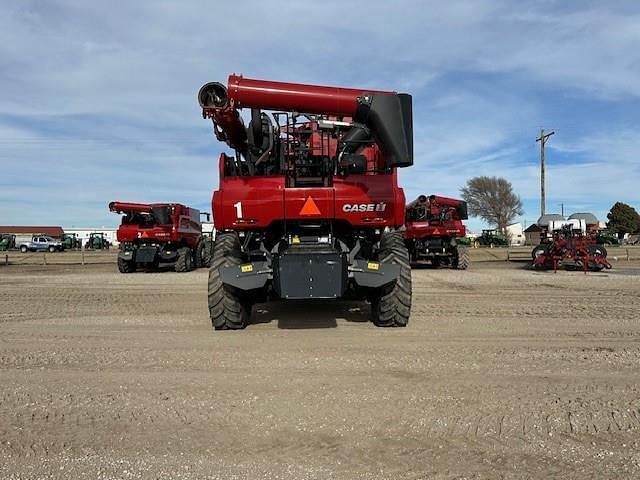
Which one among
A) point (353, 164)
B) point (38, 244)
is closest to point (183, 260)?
point (353, 164)

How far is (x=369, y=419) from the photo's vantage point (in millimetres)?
3631

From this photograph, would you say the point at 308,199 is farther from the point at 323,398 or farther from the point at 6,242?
the point at 6,242

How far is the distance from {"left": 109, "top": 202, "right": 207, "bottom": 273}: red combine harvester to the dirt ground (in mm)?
11480

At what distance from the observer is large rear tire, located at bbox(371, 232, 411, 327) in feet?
22.1

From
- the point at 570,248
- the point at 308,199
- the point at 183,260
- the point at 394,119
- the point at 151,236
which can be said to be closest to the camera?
the point at 394,119

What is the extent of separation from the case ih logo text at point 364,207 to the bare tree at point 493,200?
58468mm

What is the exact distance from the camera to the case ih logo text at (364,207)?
658 centimetres

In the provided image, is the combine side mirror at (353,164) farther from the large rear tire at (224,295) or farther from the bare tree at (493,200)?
the bare tree at (493,200)

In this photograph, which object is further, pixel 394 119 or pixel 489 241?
pixel 489 241

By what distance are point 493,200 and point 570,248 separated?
47131 millimetres

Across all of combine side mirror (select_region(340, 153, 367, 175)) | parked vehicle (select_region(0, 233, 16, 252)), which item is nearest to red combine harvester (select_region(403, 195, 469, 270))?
combine side mirror (select_region(340, 153, 367, 175))

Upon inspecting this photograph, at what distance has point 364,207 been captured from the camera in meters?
6.62

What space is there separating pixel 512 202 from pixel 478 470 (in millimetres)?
64796

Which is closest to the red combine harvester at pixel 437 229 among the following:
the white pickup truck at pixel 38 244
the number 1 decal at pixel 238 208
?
the number 1 decal at pixel 238 208
